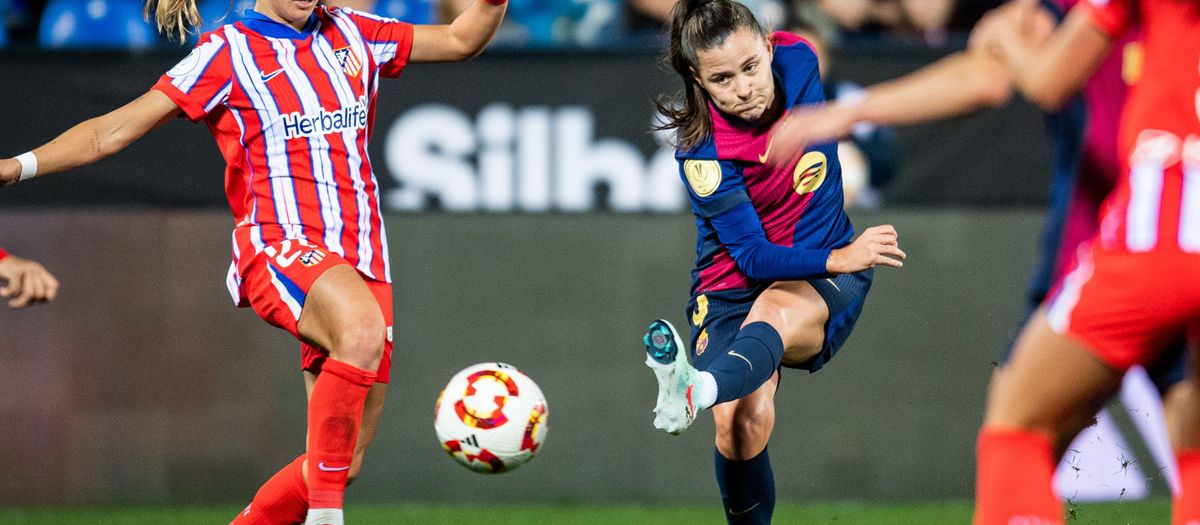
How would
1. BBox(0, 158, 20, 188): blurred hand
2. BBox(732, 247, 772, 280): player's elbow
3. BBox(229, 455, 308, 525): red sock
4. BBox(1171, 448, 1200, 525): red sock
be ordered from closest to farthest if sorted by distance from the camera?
BBox(1171, 448, 1200, 525): red sock → BBox(0, 158, 20, 188): blurred hand → BBox(732, 247, 772, 280): player's elbow → BBox(229, 455, 308, 525): red sock

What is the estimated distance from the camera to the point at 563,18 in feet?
24.9

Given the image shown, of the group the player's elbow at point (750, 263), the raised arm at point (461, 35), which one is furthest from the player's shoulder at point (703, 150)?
the raised arm at point (461, 35)

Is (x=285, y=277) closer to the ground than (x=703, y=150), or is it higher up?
closer to the ground

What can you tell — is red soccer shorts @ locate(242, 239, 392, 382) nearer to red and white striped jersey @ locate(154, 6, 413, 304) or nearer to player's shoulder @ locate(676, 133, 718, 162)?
red and white striped jersey @ locate(154, 6, 413, 304)

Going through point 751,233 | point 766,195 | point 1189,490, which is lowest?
point 1189,490

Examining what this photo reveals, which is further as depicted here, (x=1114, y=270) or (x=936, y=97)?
(x=936, y=97)

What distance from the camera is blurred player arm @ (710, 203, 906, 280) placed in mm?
4012

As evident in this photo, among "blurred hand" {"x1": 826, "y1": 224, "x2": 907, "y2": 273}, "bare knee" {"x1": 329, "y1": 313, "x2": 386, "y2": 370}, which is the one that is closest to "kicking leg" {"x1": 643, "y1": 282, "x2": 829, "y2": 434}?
"blurred hand" {"x1": 826, "y1": 224, "x2": 907, "y2": 273}

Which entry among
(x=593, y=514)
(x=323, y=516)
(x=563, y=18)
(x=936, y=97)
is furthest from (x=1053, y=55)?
(x=563, y=18)

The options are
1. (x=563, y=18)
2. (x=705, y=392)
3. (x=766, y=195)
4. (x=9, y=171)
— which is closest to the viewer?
(x=9, y=171)

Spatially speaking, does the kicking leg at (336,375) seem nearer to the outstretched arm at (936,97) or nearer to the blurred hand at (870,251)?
the blurred hand at (870,251)

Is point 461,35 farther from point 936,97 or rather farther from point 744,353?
point 936,97

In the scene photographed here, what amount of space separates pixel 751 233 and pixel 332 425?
137 cm

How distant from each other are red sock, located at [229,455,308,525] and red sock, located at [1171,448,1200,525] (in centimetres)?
272
